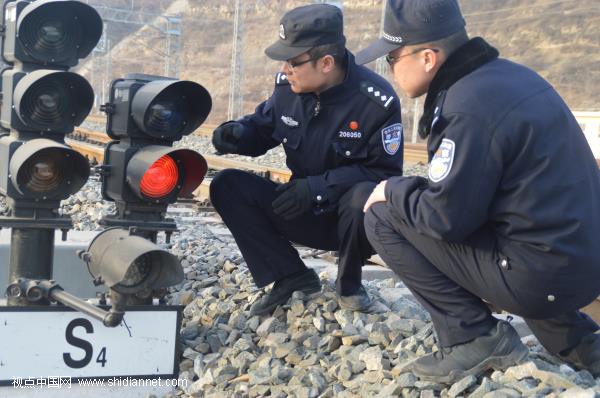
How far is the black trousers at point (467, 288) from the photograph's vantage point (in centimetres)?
320

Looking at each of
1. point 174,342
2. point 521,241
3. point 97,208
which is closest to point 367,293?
point 174,342

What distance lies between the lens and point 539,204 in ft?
10.0

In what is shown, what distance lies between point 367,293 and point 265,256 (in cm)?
52

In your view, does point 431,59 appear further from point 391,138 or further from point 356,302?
point 356,302

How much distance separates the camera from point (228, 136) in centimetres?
452

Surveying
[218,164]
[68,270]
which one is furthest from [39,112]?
[218,164]

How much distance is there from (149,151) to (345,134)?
3.57ft

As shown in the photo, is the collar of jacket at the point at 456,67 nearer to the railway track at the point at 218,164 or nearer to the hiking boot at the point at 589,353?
the hiking boot at the point at 589,353

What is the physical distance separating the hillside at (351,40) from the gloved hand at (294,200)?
39415 millimetres

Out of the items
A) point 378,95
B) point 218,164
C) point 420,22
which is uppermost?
point 420,22

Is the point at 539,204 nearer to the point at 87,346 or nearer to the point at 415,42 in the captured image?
the point at 415,42

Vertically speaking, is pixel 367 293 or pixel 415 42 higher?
pixel 415 42

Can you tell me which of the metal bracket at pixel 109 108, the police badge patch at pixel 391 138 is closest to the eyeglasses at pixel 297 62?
the police badge patch at pixel 391 138

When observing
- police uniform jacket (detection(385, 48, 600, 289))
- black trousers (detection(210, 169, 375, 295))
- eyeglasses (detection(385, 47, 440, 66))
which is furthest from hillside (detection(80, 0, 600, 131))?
police uniform jacket (detection(385, 48, 600, 289))
